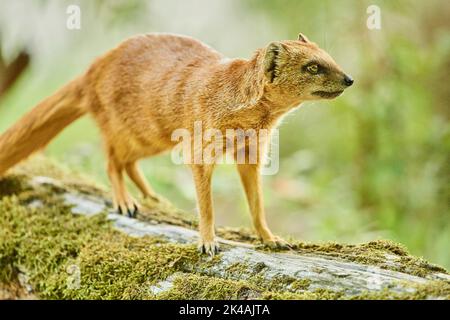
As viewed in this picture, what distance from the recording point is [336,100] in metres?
3.12

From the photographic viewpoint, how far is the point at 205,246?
1.91 meters

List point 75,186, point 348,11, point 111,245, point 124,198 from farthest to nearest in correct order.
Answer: point 348,11
point 75,186
point 124,198
point 111,245

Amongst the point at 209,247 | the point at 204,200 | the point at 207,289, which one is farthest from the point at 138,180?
the point at 207,289

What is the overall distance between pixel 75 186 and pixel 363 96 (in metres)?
1.58

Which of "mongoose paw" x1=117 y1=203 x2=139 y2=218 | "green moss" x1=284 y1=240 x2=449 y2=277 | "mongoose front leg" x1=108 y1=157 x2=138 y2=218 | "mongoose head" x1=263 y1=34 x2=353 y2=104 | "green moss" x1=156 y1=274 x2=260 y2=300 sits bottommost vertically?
"green moss" x1=156 y1=274 x2=260 y2=300

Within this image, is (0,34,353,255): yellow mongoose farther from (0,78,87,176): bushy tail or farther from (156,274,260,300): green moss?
(156,274,260,300): green moss

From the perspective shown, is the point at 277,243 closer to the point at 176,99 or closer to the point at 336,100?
the point at 176,99

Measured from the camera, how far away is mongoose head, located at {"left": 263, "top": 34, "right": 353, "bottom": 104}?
1.77 m

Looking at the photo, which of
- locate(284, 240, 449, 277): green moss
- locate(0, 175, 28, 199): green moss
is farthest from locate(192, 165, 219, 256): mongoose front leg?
locate(0, 175, 28, 199): green moss

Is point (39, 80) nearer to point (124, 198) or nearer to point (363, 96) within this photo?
point (124, 198)

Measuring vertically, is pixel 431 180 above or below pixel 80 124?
below

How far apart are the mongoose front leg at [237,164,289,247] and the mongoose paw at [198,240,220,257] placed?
209mm
